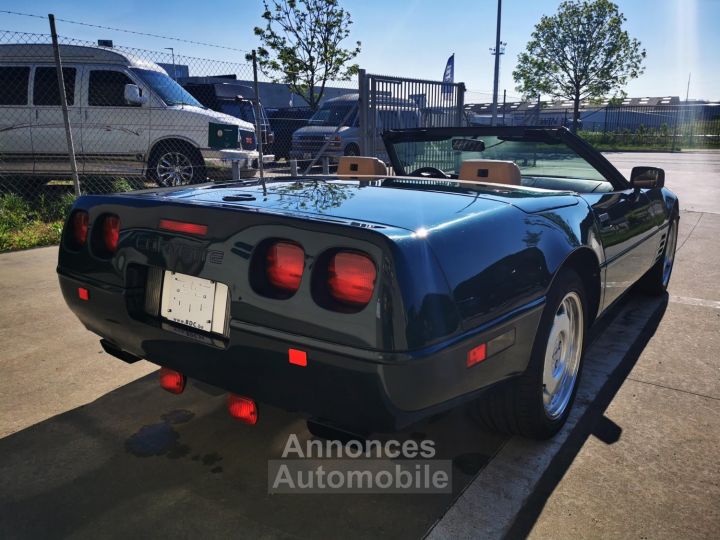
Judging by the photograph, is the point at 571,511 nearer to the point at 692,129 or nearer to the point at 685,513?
the point at 685,513

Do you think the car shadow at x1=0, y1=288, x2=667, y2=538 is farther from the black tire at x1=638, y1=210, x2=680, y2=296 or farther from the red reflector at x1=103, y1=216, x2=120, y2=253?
the black tire at x1=638, y1=210, x2=680, y2=296

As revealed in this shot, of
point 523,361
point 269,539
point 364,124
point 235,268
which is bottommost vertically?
point 269,539

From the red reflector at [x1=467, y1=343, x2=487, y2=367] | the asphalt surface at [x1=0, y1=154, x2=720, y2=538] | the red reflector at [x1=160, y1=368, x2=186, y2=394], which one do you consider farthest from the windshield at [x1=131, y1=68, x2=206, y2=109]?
the red reflector at [x1=467, y1=343, x2=487, y2=367]

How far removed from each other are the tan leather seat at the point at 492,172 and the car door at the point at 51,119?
7.02 meters

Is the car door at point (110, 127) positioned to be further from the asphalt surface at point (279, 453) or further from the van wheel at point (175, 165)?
the asphalt surface at point (279, 453)

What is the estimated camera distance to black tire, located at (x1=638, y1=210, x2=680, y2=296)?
449cm

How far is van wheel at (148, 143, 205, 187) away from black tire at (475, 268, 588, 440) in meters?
7.11

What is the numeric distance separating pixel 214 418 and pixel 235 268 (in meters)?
1.09

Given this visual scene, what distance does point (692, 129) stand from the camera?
35.9m

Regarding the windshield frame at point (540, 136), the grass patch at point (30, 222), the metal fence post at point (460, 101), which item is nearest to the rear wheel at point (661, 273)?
the windshield frame at point (540, 136)

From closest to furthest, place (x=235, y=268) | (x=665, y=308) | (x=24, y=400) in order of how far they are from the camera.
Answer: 1. (x=235, y=268)
2. (x=24, y=400)
3. (x=665, y=308)

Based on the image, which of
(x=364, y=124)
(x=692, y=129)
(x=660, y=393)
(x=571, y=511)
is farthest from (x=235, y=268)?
(x=692, y=129)

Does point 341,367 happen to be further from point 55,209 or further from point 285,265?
point 55,209

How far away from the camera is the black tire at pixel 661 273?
449 cm
